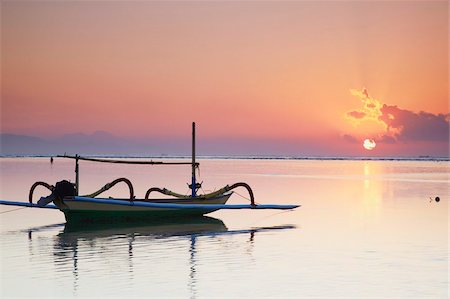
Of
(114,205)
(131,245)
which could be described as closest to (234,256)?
(131,245)

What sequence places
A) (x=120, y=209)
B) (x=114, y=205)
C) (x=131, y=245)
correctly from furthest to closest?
(x=120, y=209), (x=114, y=205), (x=131, y=245)

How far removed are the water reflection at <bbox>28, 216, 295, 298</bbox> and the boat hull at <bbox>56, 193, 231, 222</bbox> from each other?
63cm

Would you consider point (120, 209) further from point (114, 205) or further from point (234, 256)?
point (234, 256)

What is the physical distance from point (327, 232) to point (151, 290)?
43.3ft

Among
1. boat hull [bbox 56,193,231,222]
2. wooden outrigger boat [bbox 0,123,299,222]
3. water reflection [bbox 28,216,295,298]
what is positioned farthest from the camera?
boat hull [bbox 56,193,231,222]

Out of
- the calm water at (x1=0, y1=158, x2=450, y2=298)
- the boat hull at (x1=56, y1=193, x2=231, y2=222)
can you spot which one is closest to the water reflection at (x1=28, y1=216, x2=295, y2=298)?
the calm water at (x1=0, y1=158, x2=450, y2=298)

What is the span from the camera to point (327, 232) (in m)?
27.4

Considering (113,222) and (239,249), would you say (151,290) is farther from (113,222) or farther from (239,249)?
(113,222)

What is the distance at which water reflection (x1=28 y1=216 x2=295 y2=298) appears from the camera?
60.0 feet

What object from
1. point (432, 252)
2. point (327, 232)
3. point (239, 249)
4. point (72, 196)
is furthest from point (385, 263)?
point (72, 196)

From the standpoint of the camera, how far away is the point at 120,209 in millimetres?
29922

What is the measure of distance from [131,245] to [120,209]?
699 centimetres

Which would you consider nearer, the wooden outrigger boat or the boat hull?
the wooden outrigger boat

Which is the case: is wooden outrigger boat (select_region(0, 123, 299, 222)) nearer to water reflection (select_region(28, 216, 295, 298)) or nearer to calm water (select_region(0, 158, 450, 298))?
water reflection (select_region(28, 216, 295, 298))
